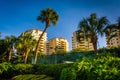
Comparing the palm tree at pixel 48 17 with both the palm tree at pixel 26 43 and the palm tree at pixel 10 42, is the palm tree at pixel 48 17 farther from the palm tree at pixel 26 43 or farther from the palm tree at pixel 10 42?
the palm tree at pixel 10 42

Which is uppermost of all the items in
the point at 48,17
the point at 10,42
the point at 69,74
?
the point at 48,17

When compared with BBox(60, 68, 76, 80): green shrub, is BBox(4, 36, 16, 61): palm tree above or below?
above

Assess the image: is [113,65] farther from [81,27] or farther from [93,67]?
[81,27]

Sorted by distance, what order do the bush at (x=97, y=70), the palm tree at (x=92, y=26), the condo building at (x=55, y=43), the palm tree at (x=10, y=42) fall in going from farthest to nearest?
the condo building at (x=55, y=43)
the palm tree at (x=10, y=42)
the palm tree at (x=92, y=26)
the bush at (x=97, y=70)

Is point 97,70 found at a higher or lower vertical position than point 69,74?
higher

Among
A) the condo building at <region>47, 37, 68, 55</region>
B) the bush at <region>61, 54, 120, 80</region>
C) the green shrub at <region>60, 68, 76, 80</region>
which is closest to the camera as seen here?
the bush at <region>61, 54, 120, 80</region>

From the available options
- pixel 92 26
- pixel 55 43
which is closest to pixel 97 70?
pixel 92 26

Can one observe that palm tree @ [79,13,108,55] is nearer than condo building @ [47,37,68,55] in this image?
Yes

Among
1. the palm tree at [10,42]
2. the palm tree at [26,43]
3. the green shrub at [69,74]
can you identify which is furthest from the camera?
the palm tree at [10,42]

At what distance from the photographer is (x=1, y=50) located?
208 feet

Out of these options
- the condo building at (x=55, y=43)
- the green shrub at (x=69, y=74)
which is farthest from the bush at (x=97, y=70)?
the condo building at (x=55, y=43)

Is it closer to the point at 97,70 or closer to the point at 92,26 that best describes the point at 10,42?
the point at 92,26

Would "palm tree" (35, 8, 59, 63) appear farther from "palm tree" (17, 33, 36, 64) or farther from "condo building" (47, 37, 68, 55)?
"condo building" (47, 37, 68, 55)

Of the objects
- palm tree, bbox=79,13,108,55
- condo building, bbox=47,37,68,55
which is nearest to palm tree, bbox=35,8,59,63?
palm tree, bbox=79,13,108,55
